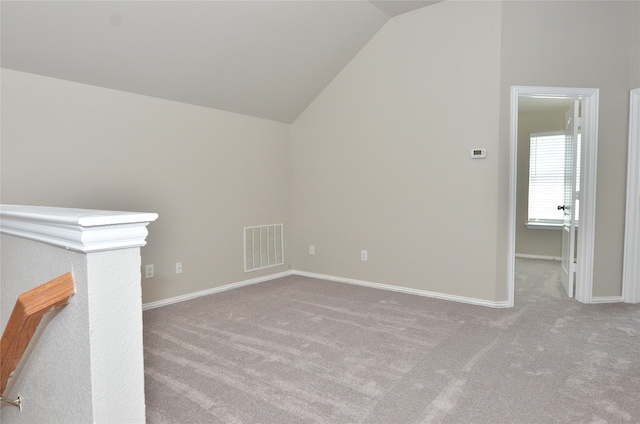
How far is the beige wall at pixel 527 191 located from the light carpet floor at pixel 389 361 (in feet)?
8.36

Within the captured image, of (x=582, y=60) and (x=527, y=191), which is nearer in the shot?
(x=582, y=60)

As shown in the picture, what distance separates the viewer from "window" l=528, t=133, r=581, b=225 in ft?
20.2

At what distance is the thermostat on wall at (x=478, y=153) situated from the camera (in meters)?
3.65

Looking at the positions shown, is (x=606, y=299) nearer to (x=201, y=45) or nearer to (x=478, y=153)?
(x=478, y=153)

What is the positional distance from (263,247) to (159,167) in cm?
155

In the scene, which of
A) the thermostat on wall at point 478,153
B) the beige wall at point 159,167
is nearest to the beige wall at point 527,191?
the thermostat on wall at point 478,153

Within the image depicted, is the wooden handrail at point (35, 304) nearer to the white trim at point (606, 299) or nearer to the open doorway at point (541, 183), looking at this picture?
the white trim at point (606, 299)

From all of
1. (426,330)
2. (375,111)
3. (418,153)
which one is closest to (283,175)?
(375,111)

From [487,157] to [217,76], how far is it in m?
2.54

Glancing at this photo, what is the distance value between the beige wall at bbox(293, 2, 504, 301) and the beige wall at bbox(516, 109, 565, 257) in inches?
125

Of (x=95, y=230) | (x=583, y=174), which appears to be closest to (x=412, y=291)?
(x=583, y=174)

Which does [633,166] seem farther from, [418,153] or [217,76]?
[217,76]

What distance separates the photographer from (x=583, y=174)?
3666mm

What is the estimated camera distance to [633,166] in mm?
3607
